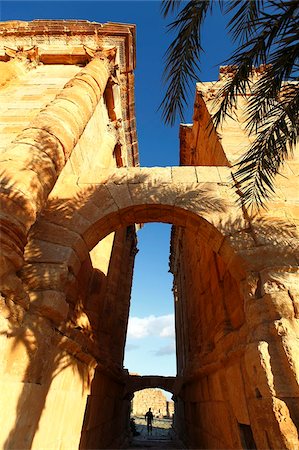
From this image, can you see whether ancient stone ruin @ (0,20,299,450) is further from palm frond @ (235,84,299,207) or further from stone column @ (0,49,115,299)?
palm frond @ (235,84,299,207)

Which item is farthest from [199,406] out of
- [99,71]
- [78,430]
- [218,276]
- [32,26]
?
[32,26]

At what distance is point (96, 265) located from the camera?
810cm

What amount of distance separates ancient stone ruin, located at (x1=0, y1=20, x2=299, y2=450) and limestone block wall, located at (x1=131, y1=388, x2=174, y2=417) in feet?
71.1

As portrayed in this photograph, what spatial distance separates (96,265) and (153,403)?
89.7ft

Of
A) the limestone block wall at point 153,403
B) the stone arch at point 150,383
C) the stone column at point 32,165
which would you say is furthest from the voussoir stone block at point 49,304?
the limestone block wall at point 153,403

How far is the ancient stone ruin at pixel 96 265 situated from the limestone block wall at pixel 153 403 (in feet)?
71.1

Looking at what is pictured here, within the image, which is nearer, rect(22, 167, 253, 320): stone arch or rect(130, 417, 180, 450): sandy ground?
rect(22, 167, 253, 320): stone arch

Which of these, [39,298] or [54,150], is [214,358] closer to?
[39,298]

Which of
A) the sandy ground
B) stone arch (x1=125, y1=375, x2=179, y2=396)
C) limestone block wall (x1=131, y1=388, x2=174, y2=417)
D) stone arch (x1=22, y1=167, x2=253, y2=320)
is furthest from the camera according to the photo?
limestone block wall (x1=131, y1=388, x2=174, y2=417)

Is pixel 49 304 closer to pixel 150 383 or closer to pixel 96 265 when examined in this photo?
pixel 96 265

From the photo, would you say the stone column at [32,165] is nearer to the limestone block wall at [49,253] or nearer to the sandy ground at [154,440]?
the limestone block wall at [49,253]

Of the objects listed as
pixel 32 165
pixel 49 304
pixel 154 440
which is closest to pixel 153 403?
pixel 154 440

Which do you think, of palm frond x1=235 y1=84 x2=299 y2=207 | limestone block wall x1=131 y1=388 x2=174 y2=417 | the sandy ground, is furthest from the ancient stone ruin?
limestone block wall x1=131 y1=388 x2=174 y2=417

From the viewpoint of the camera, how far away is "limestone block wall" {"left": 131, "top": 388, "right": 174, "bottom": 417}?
26.7 metres
